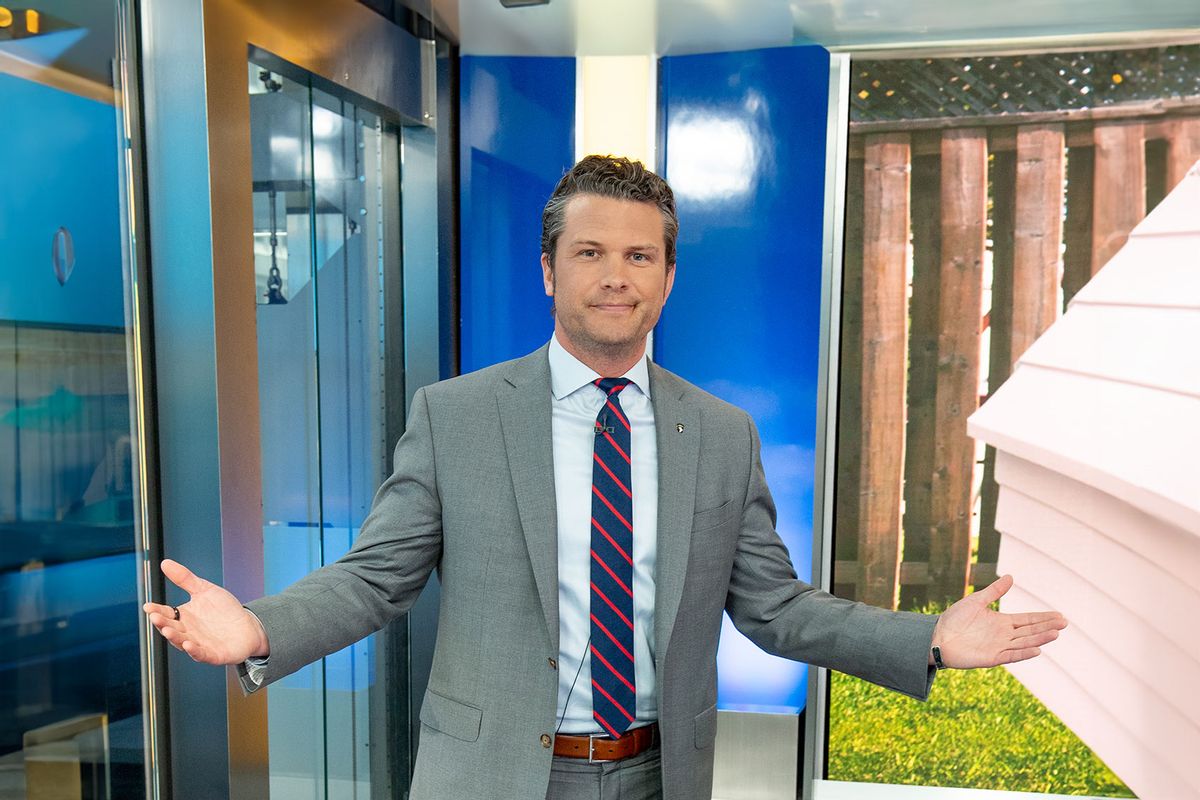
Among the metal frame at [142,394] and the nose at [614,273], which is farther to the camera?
the metal frame at [142,394]

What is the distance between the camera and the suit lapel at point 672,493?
6.16 feet

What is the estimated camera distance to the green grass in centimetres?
436

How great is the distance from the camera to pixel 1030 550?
75.6 inches

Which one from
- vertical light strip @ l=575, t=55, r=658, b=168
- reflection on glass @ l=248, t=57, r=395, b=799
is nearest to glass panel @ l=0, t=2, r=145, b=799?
reflection on glass @ l=248, t=57, r=395, b=799

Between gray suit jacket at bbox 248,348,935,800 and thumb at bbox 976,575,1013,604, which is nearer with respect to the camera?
thumb at bbox 976,575,1013,604

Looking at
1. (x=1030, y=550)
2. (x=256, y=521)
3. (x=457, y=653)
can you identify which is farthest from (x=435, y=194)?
(x=1030, y=550)

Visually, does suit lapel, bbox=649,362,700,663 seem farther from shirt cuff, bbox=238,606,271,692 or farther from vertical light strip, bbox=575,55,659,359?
vertical light strip, bbox=575,55,659,359

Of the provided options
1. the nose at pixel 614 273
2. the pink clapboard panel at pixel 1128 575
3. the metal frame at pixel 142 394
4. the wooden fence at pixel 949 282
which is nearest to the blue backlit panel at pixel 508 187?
the wooden fence at pixel 949 282

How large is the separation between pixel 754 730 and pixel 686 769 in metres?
2.17

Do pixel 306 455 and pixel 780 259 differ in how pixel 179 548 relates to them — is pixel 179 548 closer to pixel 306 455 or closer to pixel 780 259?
pixel 306 455

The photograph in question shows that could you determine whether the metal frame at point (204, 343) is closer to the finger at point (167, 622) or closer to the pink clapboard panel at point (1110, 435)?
the finger at point (167, 622)

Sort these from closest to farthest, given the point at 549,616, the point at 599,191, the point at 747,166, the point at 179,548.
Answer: the point at 549,616 < the point at 599,191 < the point at 179,548 < the point at 747,166

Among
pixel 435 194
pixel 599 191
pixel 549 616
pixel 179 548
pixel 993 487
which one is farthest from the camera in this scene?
pixel 993 487

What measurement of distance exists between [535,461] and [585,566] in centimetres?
20
